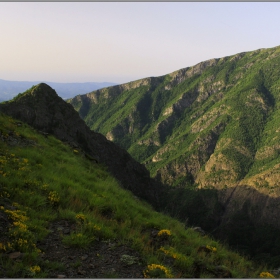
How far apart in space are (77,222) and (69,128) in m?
32.4

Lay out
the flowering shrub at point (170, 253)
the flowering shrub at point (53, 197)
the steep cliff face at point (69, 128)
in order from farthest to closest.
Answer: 1. the steep cliff face at point (69, 128)
2. the flowering shrub at point (53, 197)
3. the flowering shrub at point (170, 253)

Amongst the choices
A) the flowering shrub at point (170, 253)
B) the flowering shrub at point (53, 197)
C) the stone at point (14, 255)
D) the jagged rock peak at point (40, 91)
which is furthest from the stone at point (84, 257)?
the jagged rock peak at point (40, 91)

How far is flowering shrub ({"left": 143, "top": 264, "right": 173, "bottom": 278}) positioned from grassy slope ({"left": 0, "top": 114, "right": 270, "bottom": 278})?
0.19ft

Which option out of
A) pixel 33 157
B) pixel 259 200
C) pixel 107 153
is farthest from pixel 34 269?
pixel 259 200

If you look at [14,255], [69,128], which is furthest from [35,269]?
[69,128]

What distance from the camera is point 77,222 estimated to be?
905cm

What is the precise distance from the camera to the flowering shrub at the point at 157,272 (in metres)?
7.04

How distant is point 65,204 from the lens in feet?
34.3

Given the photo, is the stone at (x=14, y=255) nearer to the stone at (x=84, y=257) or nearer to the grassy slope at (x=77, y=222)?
the grassy slope at (x=77, y=222)

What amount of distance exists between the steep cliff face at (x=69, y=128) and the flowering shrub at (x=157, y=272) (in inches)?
1080

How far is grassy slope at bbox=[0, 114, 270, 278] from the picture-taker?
23.6ft

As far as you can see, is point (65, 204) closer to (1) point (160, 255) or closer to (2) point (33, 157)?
(1) point (160, 255)

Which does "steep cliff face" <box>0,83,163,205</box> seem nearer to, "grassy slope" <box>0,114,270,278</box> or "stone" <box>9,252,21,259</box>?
"grassy slope" <box>0,114,270,278</box>

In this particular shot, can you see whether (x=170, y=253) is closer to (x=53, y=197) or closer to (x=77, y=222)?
(x=77, y=222)
